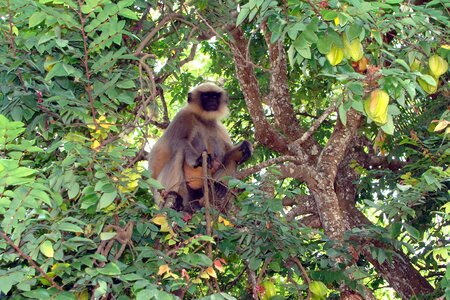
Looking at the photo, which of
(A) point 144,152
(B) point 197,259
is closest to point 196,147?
(A) point 144,152

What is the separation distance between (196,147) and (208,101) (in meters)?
0.40

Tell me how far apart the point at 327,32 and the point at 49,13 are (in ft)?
3.52

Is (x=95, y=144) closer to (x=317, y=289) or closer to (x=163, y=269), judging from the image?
(x=163, y=269)

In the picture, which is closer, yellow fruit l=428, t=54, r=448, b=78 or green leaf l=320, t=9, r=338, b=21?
green leaf l=320, t=9, r=338, b=21

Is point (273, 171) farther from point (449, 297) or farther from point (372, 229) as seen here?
point (449, 297)

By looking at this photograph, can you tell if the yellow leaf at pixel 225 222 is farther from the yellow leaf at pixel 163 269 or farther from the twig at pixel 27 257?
the twig at pixel 27 257

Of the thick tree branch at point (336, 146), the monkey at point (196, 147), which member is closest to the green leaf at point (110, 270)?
the thick tree branch at point (336, 146)

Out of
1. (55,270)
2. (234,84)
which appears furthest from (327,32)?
(234,84)

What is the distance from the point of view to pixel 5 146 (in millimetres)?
2521

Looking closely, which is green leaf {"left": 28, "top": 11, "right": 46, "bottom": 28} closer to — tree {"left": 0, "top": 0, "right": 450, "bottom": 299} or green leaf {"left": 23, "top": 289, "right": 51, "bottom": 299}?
Result: tree {"left": 0, "top": 0, "right": 450, "bottom": 299}

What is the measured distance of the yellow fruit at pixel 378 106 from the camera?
2375 millimetres

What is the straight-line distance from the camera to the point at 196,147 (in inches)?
245

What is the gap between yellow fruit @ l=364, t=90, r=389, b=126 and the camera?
93.5 inches

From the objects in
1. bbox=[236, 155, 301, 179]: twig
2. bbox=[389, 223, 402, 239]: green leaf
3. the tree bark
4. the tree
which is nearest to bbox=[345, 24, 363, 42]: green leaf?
the tree
